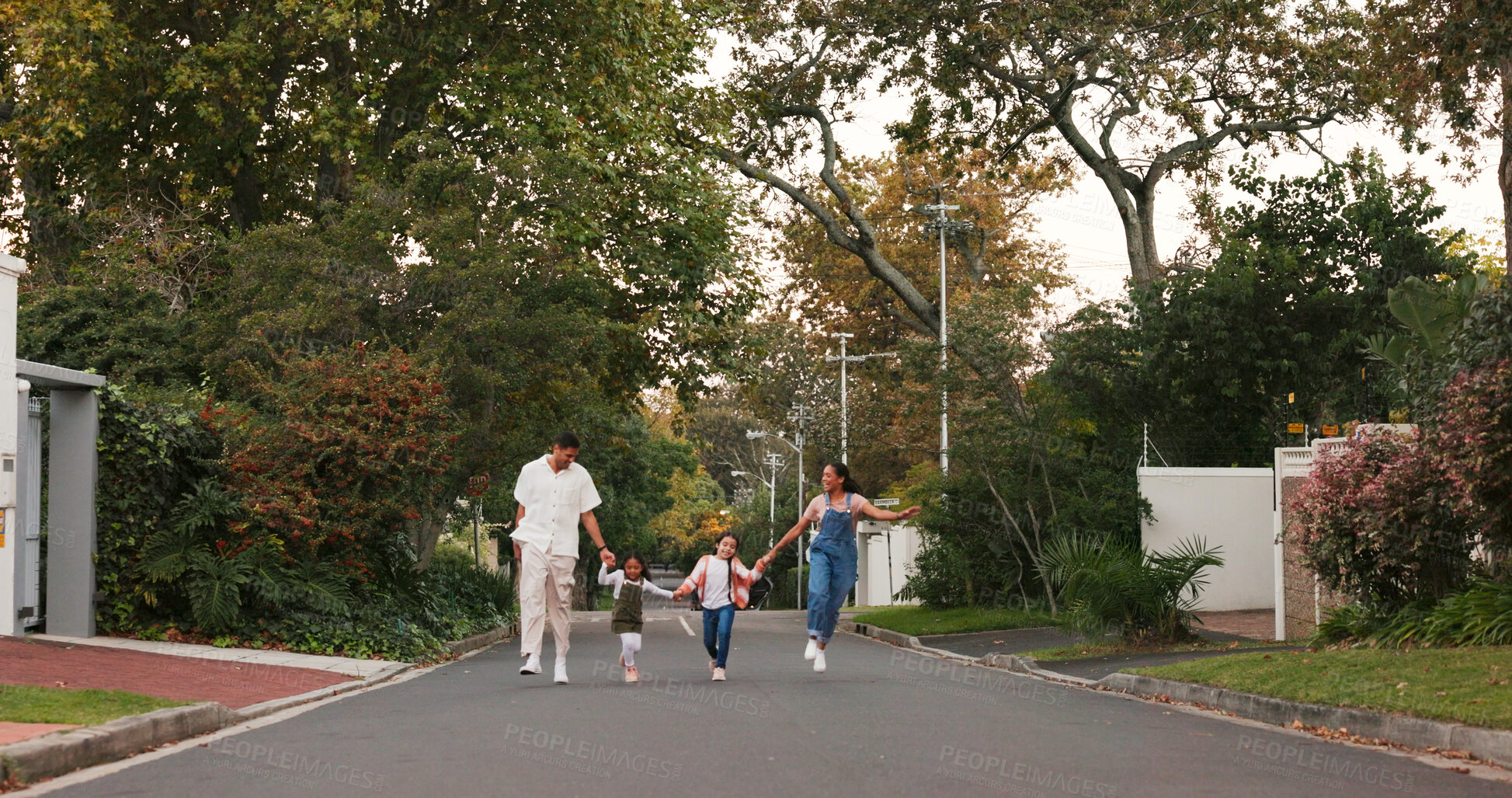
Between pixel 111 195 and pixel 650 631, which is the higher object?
pixel 111 195

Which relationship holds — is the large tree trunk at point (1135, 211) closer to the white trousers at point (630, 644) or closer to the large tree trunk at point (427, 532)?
the large tree trunk at point (427, 532)

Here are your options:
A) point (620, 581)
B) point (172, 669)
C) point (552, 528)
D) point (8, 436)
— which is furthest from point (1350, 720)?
point (8, 436)

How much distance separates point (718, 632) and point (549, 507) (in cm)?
217

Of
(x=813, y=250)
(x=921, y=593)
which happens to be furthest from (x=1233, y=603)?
(x=813, y=250)

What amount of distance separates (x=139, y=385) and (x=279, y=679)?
9606 mm

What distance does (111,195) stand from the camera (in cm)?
2498

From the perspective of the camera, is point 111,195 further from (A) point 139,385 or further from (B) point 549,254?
(B) point 549,254

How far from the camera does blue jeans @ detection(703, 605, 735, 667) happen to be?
12.8m

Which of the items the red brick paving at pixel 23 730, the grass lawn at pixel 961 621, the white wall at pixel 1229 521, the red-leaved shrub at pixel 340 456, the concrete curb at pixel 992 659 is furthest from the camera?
the grass lawn at pixel 961 621

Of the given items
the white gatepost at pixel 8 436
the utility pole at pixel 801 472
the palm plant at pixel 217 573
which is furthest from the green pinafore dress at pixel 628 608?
the utility pole at pixel 801 472

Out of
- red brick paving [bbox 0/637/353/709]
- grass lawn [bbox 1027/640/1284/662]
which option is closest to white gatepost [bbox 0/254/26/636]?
red brick paving [bbox 0/637/353/709]

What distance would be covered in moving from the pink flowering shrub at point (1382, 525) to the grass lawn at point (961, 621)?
8509mm

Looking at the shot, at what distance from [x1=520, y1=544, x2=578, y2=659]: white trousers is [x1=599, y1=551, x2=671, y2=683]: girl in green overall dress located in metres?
0.45

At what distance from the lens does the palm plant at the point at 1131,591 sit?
1633cm
